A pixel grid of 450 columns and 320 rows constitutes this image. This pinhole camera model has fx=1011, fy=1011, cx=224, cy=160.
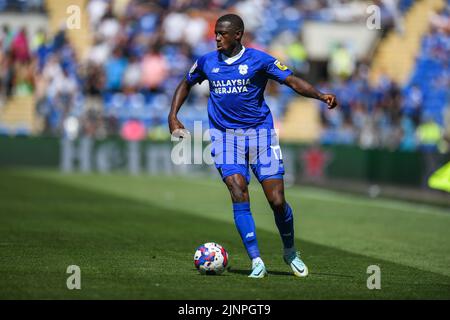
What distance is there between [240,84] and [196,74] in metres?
0.59

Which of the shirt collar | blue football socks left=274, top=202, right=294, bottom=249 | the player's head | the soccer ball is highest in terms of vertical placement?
the player's head

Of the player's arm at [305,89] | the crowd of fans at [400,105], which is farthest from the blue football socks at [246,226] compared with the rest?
the crowd of fans at [400,105]

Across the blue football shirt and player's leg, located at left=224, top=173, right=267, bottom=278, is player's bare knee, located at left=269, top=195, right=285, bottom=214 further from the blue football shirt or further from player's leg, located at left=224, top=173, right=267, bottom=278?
the blue football shirt

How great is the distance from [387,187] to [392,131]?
6605mm

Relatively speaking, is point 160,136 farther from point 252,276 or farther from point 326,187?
point 252,276

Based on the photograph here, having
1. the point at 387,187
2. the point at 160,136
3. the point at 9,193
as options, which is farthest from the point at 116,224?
the point at 160,136

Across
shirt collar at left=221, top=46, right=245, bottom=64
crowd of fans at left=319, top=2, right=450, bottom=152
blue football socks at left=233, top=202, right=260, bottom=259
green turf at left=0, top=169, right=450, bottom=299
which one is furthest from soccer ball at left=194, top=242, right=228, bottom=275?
crowd of fans at left=319, top=2, right=450, bottom=152

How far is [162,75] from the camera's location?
98.8 feet

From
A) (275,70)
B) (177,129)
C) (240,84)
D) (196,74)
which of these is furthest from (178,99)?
(275,70)

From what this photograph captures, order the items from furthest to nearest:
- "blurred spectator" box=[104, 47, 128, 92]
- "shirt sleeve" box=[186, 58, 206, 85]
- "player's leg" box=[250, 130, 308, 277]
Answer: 1. "blurred spectator" box=[104, 47, 128, 92]
2. "shirt sleeve" box=[186, 58, 206, 85]
3. "player's leg" box=[250, 130, 308, 277]

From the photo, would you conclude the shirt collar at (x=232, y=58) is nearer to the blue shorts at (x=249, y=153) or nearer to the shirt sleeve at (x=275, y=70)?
the shirt sleeve at (x=275, y=70)

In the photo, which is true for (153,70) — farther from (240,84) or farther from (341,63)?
(240,84)

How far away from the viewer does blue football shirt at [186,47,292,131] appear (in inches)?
402
